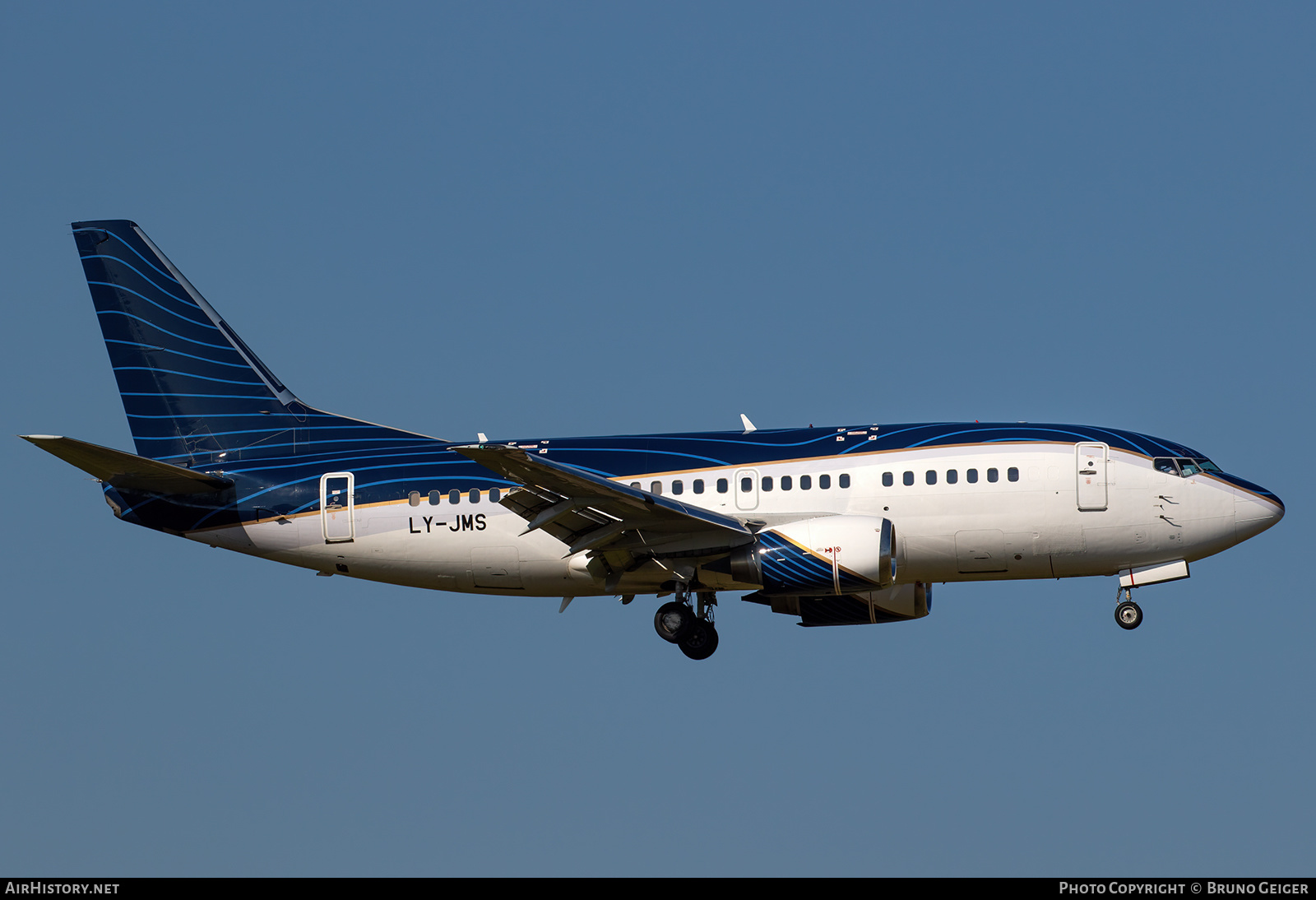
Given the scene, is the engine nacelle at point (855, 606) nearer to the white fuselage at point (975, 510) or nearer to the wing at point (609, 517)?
the white fuselage at point (975, 510)

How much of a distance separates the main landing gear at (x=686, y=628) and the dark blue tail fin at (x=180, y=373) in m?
8.50

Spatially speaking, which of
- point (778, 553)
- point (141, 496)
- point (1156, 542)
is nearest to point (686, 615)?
point (778, 553)

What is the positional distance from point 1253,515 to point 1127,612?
12.3 ft

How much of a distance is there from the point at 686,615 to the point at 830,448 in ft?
17.9

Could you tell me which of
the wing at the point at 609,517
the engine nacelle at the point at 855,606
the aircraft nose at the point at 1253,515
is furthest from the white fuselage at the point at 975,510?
the engine nacelle at the point at 855,606

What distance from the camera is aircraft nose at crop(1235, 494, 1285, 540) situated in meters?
39.2

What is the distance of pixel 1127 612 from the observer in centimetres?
3981

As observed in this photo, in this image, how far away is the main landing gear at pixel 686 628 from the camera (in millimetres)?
40594

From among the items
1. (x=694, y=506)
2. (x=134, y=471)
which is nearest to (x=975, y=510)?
(x=694, y=506)

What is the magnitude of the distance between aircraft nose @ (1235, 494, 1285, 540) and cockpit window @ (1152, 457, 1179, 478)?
60.9 inches

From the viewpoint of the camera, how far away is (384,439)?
42.8 metres

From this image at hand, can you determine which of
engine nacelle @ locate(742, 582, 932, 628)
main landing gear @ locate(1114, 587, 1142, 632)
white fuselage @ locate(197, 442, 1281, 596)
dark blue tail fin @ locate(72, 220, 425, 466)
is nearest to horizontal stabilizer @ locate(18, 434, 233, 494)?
dark blue tail fin @ locate(72, 220, 425, 466)

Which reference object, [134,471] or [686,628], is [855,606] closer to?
[686,628]

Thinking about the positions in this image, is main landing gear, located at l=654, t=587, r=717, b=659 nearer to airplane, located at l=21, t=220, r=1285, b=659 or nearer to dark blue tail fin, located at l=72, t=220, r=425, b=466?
airplane, located at l=21, t=220, r=1285, b=659
